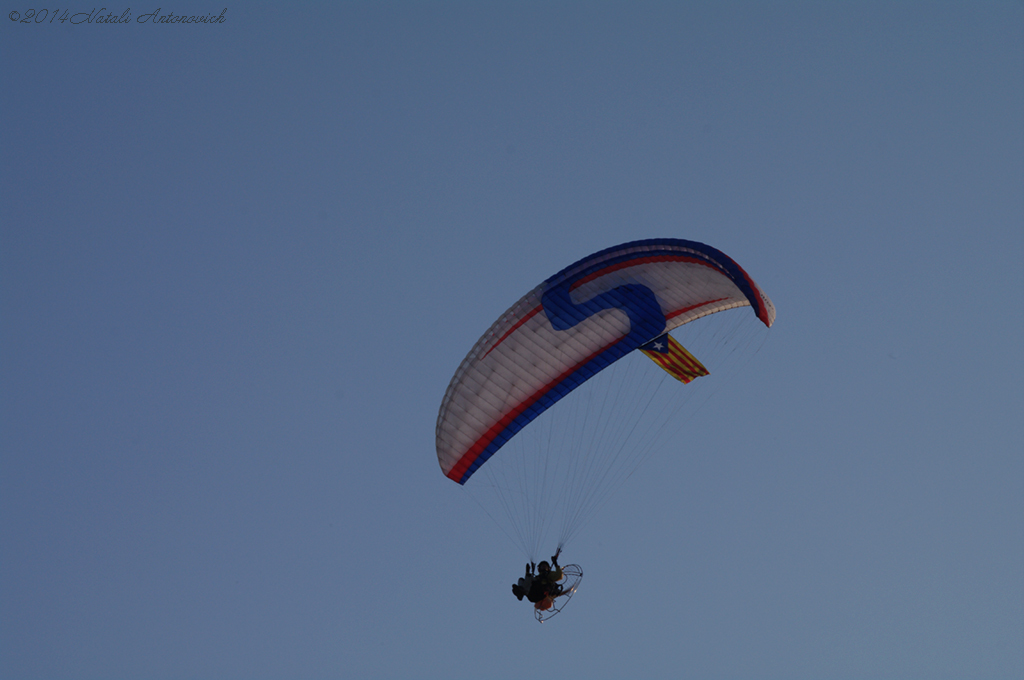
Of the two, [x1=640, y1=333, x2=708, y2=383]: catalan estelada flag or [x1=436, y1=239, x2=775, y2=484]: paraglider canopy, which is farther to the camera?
[x1=640, y1=333, x2=708, y2=383]: catalan estelada flag

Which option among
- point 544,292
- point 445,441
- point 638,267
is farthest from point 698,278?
point 445,441

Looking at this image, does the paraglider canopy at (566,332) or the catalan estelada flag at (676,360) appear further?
the catalan estelada flag at (676,360)

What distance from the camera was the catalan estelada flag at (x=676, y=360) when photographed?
33.9 meters

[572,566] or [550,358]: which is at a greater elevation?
[550,358]

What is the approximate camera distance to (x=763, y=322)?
3072 centimetres

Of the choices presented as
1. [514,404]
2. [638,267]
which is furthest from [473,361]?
[638,267]

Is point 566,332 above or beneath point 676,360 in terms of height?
beneath

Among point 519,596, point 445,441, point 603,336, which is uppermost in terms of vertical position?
point 603,336

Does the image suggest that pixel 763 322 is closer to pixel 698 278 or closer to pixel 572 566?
pixel 698 278

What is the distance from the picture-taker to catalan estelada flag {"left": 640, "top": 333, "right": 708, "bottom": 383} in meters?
33.9

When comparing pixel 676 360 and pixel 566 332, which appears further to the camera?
pixel 676 360

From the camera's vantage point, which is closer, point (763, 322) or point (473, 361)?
point (763, 322)

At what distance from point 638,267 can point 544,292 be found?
2.10m

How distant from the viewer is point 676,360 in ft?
113
